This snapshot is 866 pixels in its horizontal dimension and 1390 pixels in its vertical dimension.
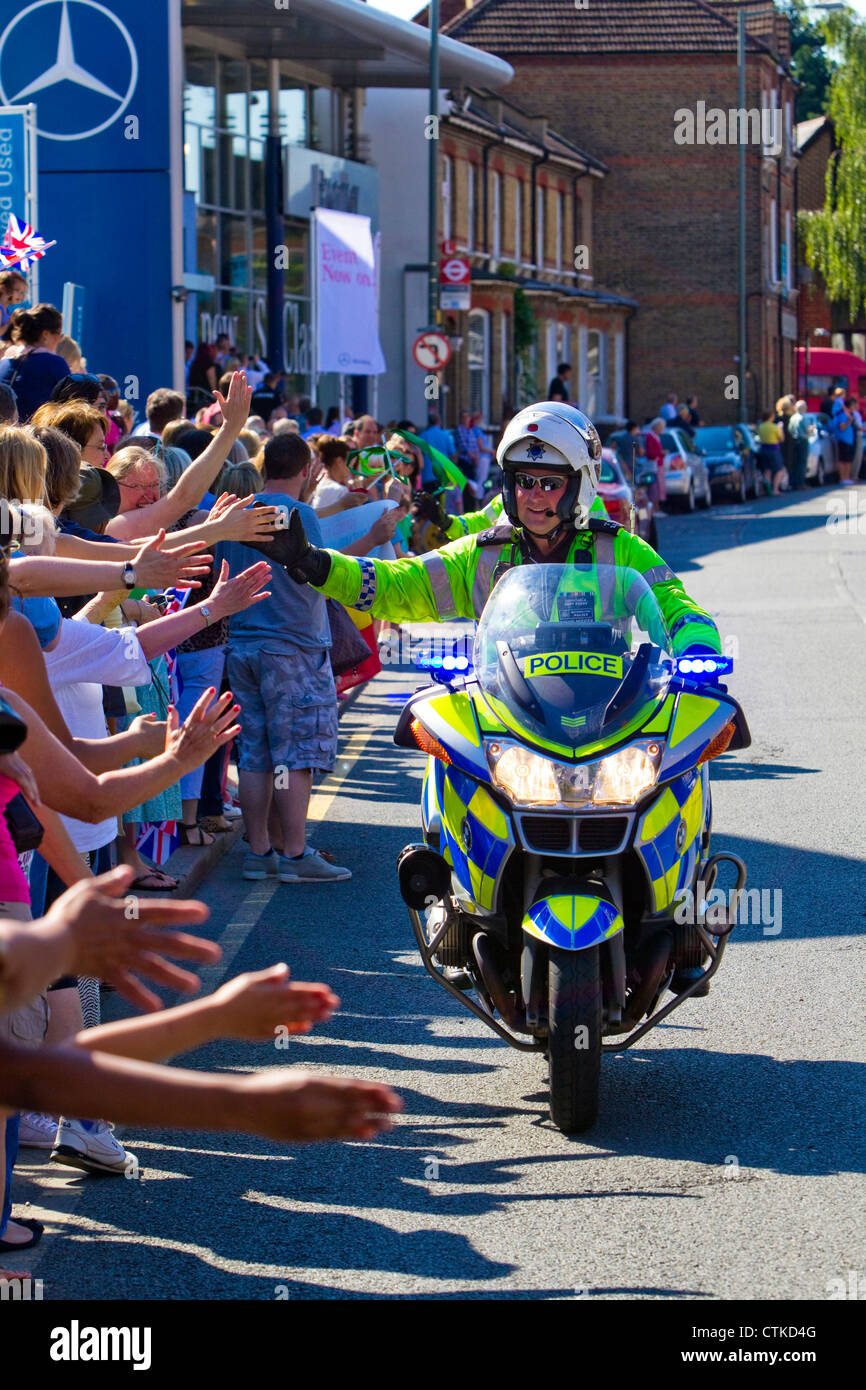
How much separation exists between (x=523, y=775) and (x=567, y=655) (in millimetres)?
372

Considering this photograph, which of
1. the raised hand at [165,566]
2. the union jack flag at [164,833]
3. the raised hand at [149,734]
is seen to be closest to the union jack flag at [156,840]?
the union jack flag at [164,833]

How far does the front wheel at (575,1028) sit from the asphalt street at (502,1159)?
161mm

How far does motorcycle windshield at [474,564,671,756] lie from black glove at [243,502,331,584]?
1.90 feet

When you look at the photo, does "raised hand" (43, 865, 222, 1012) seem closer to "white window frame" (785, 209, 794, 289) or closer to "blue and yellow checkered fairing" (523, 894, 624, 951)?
"blue and yellow checkered fairing" (523, 894, 624, 951)

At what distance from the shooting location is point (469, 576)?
20.2ft

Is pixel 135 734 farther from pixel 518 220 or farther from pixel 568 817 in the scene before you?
pixel 518 220

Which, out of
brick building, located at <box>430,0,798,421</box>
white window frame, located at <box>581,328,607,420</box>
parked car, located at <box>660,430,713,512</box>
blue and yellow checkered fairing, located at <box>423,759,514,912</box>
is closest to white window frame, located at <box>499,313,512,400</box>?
white window frame, located at <box>581,328,607,420</box>

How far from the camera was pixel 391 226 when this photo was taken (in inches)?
1483

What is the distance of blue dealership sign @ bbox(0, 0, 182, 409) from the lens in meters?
16.4

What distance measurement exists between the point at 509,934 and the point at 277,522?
140 cm

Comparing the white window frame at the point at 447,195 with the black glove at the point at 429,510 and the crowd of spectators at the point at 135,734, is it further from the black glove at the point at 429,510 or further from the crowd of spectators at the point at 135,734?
the black glove at the point at 429,510

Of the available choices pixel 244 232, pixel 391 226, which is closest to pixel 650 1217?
pixel 244 232

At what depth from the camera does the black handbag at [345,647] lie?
9.34m
